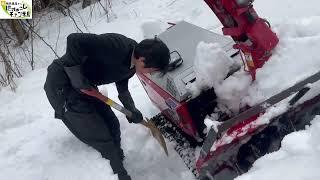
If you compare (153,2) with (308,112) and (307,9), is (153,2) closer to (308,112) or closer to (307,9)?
(307,9)

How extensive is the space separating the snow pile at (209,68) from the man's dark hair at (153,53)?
315 millimetres

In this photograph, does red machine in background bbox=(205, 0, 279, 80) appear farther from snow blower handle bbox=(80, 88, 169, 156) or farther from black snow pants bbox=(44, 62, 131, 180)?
black snow pants bbox=(44, 62, 131, 180)

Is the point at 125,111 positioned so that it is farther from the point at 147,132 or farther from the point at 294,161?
the point at 294,161

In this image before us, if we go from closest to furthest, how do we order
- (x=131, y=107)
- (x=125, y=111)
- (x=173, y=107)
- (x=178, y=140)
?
1. (x=173, y=107)
2. (x=125, y=111)
3. (x=131, y=107)
4. (x=178, y=140)

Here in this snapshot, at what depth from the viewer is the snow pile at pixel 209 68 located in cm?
350

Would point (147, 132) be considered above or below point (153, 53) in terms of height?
below

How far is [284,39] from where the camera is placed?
3.35 metres

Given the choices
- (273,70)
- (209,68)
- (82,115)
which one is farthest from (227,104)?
(82,115)

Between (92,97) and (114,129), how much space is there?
1.56 feet

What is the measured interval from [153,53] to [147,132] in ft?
4.40

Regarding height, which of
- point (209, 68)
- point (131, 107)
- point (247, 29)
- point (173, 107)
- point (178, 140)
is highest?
point (247, 29)

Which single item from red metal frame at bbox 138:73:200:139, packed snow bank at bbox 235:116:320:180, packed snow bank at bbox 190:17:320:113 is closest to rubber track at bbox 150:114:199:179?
red metal frame at bbox 138:73:200:139

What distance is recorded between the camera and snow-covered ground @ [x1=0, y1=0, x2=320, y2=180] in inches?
101

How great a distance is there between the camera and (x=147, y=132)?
4.39 m
